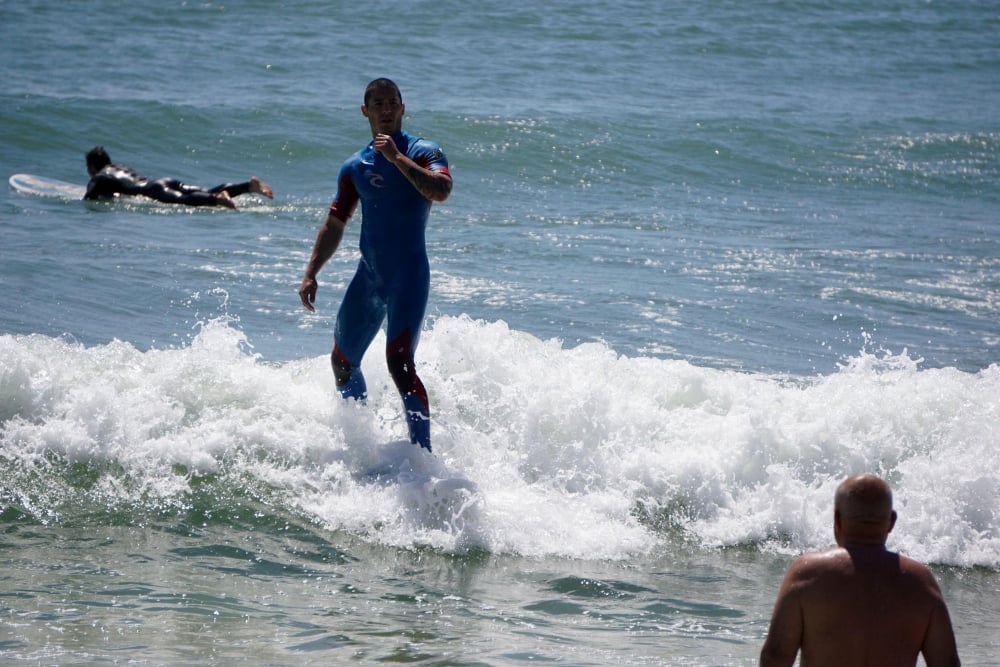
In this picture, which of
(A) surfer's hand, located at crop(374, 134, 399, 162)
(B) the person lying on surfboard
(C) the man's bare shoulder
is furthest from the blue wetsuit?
(B) the person lying on surfboard

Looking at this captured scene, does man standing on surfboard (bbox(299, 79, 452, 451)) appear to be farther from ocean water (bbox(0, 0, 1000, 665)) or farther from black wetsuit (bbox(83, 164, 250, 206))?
black wetsuit (bbox(83, 164, 250, 206))

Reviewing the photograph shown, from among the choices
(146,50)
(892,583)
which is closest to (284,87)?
(146,50)

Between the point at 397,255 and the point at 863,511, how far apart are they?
3.58 meters

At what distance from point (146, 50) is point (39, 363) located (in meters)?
17.6

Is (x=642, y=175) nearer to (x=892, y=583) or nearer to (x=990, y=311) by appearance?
(x=990, y=311)

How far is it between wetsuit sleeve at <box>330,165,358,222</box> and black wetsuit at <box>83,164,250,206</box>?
822cm

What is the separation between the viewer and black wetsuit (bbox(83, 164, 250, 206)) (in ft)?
48.0

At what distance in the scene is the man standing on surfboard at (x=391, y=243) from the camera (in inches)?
241

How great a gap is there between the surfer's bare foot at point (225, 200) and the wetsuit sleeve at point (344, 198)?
27.8ft

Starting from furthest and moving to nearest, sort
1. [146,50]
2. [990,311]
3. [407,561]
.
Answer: [146,50], [990,311], [407,561]

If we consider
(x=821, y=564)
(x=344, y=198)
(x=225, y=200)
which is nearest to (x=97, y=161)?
Answer: (x=225, y=200)

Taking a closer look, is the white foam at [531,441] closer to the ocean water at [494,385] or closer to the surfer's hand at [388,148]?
the ocean water at [494,385]

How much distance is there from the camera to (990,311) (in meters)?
11.6

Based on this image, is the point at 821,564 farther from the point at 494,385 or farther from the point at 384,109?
the point at 494,385
